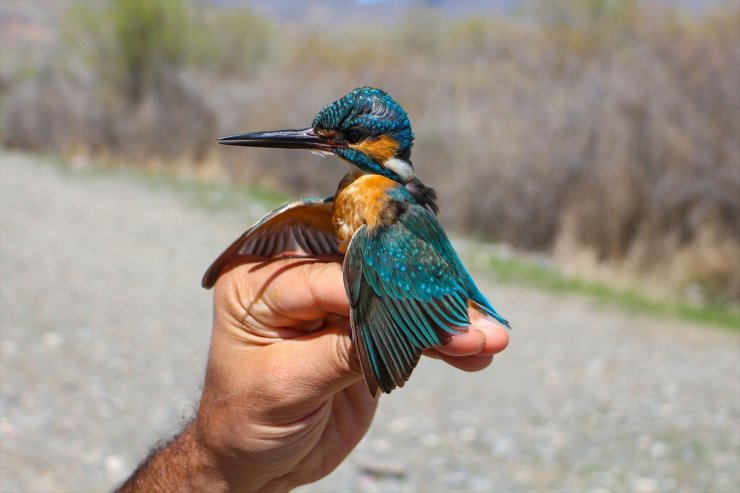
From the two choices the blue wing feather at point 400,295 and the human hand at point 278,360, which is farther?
the human hand at point 278,360

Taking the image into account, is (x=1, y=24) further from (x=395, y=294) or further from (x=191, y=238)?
(x=395, y=294)

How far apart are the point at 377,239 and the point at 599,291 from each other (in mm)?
8167

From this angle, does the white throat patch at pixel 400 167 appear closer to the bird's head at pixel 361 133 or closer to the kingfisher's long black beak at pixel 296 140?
the bird's head at pixel 361 133

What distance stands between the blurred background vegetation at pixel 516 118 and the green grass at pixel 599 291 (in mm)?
→ 611

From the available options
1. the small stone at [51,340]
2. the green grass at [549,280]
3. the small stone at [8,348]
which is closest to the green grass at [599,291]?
the green grass at [549,280]

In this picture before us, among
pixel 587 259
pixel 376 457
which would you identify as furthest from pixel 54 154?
pixel 376 457

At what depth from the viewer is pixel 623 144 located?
38.0 ft

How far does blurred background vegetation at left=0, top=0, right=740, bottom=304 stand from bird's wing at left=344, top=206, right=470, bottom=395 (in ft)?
29.7

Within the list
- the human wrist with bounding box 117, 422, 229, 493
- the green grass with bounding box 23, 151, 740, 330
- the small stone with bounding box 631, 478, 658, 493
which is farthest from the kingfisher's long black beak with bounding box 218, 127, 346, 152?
the green grass with bounding box 23, 151, 740, 330

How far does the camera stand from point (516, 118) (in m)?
13.6

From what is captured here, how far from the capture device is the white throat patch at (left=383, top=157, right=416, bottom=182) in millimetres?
2082

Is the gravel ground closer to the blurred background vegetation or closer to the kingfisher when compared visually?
the kingfisher

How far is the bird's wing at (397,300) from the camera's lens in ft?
5.83

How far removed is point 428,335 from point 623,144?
10436mm
